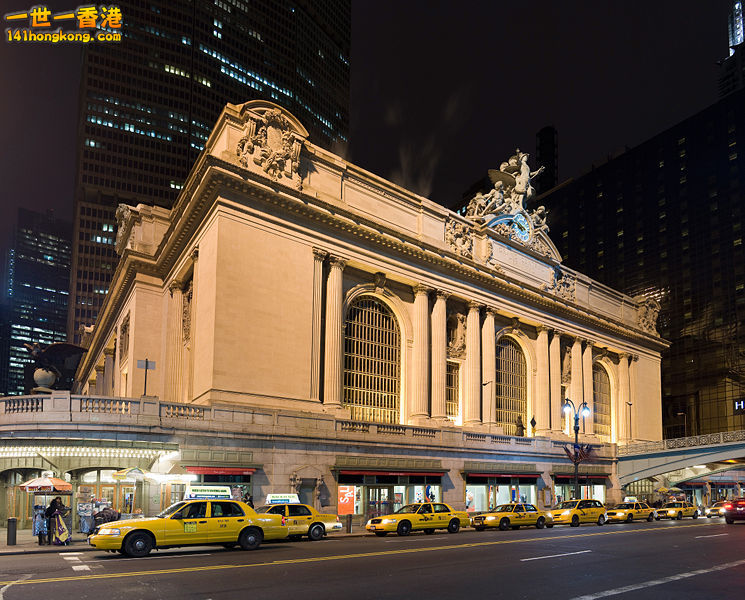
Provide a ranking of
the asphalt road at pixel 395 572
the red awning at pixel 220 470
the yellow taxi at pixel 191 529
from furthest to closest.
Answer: the red awning at pixel 220 470
the yellow taxi at pixel 191 529
the asphalt road at pixel 395 572

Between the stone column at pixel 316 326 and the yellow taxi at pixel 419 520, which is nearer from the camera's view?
the yellow taxi at pixel 419 520

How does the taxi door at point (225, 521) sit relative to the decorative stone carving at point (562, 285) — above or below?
below

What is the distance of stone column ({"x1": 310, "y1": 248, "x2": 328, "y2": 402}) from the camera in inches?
1604

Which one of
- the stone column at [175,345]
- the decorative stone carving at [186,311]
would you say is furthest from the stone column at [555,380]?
the decorative stone carving at [186,311]

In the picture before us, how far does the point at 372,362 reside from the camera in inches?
1843

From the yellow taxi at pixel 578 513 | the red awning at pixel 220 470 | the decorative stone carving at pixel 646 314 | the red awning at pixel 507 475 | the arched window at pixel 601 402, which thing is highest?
the decorative stone carving at pixel 646 314

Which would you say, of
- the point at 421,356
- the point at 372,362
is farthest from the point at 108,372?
the point at 421,356

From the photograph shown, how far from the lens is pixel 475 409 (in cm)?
5159

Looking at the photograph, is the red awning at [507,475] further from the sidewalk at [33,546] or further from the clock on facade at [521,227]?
the clock on facade at [521,227]

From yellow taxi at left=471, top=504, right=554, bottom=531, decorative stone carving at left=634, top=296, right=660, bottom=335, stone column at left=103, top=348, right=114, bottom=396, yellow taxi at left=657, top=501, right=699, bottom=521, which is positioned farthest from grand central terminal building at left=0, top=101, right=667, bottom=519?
decorative stone carving at left=634, top=296, right=660, bottom=335

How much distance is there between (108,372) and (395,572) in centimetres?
5915

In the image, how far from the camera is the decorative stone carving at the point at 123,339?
187ft

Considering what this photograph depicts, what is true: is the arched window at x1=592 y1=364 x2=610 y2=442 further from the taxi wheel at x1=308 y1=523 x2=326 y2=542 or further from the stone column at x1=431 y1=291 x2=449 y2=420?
the taxi wheel at x1=308 y1=523 x2=326 y2=542

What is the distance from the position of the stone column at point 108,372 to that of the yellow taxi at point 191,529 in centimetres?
4663
